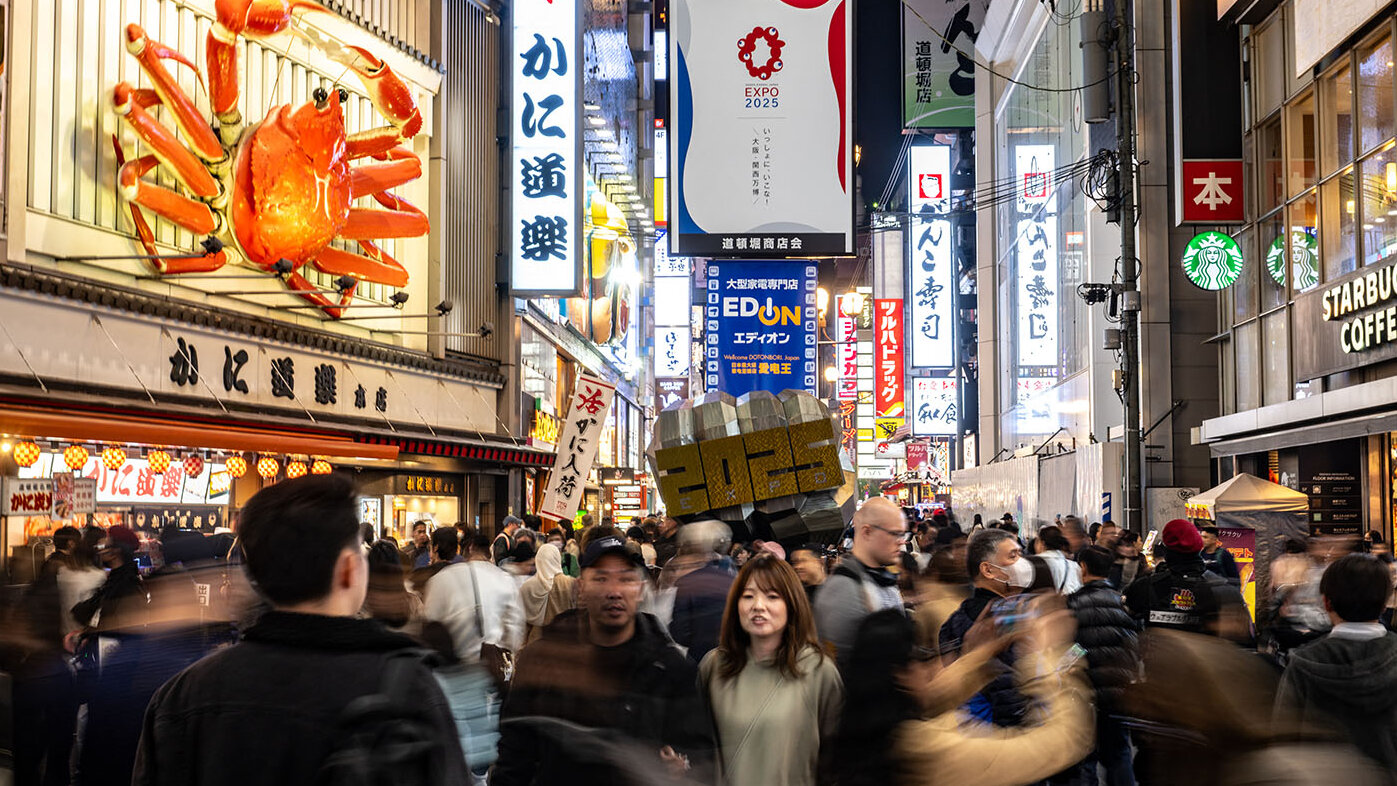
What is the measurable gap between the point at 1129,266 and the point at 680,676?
24169 millimetres

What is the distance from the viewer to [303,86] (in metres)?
24.4

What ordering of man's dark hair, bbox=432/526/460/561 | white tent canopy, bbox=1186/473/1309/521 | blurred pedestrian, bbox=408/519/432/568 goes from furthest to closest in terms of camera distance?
blurred pedestrian, bbox=408/519/432/568 → white tent canopy, bbox=1186/473/1309/521 → man's dark hair, bbox=432/526/460/561

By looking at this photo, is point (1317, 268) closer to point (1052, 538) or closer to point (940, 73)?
point (1052, 538)

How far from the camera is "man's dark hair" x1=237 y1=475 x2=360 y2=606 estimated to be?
2.97 m

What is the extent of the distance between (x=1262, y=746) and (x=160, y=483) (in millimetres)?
18769

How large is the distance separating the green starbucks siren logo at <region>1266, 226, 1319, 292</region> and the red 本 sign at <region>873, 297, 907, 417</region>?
114 feet

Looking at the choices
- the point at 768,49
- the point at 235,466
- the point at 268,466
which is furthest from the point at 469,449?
the point at 768,49

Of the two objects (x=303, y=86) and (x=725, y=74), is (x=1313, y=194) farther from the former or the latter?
(x=303, y=86)

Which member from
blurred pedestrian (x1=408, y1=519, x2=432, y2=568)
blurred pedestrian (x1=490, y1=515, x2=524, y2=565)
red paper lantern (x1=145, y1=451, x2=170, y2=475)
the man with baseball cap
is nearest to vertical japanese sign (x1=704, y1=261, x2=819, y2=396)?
blurred pedestrian (x1=490, y1=515, x2=524, y2=565)

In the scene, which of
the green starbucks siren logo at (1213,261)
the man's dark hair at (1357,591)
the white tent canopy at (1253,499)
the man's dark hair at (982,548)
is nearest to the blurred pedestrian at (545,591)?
the man's dark hair at (982,548)

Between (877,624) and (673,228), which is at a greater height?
(673,228)

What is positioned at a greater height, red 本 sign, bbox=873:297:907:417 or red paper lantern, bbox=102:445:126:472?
red 本 sign, bbox=873:297:907:417

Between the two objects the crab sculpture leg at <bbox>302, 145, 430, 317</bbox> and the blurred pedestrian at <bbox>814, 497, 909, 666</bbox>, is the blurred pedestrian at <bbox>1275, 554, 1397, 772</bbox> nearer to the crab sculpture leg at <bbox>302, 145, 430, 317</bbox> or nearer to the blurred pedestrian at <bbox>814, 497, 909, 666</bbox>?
the blurred pedestrian at <bbox>814, 497, 909, 666</bbox>

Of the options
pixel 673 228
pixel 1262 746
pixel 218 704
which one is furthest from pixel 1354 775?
pixel 673 228
